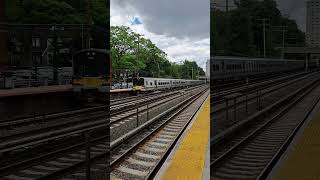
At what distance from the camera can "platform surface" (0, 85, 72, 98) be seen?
7793mm

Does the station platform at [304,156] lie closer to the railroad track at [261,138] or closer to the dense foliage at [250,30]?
the railroad track at [261,138]

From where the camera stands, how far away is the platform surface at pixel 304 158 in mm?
4520

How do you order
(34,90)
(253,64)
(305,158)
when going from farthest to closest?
(34,90) → (253,64) → (305,158)

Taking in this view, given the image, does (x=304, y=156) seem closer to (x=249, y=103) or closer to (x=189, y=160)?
(x=249, y=103)

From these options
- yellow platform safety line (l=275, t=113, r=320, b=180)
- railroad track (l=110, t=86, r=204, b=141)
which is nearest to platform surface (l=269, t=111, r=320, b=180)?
yellow platform safety line (l=275, t=113, r=320, b=180)

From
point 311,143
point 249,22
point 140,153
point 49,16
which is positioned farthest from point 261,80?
point 49,16

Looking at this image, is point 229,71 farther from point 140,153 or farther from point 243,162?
point 140,153

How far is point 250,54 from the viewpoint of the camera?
5.47m

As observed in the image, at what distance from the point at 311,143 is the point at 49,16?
174 inches

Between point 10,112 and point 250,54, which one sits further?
point 10,112

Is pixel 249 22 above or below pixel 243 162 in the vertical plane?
above

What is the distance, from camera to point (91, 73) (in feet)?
34.1

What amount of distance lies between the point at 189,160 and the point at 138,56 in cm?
433

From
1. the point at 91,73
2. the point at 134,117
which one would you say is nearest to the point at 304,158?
the point at 91,73
